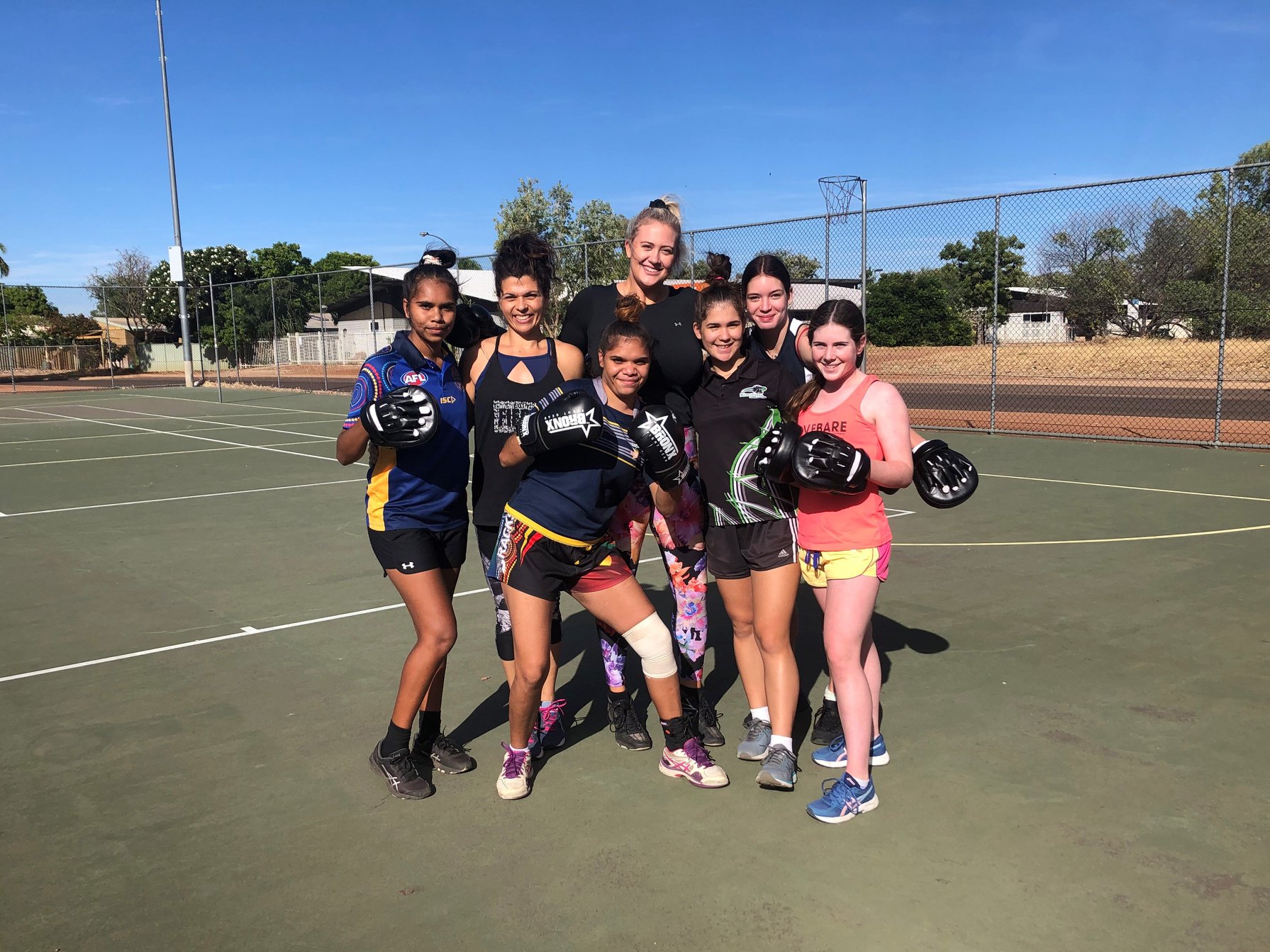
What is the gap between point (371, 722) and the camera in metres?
4.44

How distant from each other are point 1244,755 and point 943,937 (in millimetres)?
1920

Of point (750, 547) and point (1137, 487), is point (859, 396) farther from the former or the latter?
point (1137, 487)

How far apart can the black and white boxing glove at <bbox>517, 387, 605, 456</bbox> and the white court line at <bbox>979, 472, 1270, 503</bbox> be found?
8.31 m

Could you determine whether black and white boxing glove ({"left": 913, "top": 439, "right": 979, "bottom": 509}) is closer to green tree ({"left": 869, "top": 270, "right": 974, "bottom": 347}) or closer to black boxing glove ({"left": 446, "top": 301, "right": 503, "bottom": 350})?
black boxing glove ({"left": 446, "top": 301, "right": 503, "bottom": 350})

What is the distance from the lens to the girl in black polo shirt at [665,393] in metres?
3.88

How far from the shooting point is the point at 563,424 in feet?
10.8

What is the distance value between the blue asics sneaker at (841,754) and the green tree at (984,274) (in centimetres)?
1095

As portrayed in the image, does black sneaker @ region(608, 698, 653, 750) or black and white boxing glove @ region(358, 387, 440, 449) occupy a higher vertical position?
black and white boxing glove @ region(358, 387, 440, 449)

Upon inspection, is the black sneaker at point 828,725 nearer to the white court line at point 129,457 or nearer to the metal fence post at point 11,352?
the white court line at point 129,457

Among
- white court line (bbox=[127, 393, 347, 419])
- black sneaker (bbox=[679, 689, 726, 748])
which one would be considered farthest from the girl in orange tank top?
white court line (bbox=[127, 393, 347, 419])

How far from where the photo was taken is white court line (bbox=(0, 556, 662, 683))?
203 inches

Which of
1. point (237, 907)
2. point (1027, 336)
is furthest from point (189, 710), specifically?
point (1027, 336)

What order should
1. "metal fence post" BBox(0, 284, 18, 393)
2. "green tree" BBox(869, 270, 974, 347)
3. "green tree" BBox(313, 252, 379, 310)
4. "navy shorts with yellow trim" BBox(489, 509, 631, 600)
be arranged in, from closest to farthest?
1. "navy shorts with yellow trim" BBox(489, 509, 631, 600)
2. "green tree" BBox(869, 270, 974, 347)
3. "metal fence post" BBox(0, 284, 18, 393)
4. "green tree" BBox(313, 252, 379, 310)

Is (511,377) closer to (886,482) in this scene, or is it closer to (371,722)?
(886,482)
